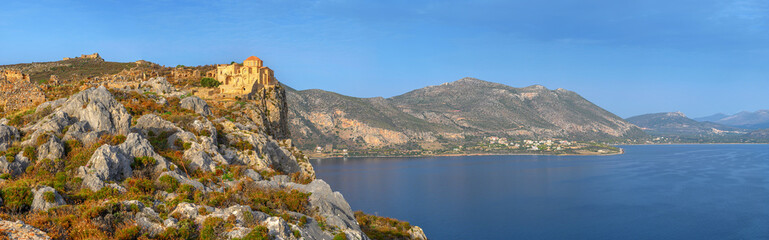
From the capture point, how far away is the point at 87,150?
17.3 meters

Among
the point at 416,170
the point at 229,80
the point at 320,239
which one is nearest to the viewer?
the point at 320,239

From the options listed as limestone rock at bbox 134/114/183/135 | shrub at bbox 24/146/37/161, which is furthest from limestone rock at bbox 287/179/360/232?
shrub at bbox 24/146/37/161

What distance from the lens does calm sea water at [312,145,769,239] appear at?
2825 inches

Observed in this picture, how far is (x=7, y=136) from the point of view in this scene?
1752 centimetres

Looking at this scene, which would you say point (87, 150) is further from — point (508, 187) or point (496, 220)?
point (508, 187)

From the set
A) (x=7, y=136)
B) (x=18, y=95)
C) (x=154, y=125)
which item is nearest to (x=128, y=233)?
(x=7, y=136)

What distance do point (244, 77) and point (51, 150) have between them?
3251 cm

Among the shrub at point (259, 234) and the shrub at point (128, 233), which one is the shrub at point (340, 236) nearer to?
the shrub at point (259, 234)

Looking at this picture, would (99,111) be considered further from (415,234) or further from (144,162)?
(415,234)

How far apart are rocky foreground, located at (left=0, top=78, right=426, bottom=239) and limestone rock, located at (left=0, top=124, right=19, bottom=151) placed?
4 centimetres

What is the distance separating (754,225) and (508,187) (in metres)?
49.0

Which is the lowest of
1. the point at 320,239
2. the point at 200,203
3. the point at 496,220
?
the point at 496,220

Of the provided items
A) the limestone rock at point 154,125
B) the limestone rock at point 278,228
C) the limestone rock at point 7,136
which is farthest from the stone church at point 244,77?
the limestone rock at point 278,228

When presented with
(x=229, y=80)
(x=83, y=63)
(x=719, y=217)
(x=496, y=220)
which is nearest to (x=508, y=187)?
(x=496, y=220)
